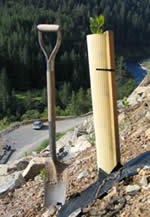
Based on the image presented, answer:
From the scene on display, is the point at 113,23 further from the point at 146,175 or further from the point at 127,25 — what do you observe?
the point at 146,175

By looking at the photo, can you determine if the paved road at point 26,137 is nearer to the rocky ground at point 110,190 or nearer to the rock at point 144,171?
the rocky ground at point 110,190

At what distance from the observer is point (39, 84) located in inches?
2343

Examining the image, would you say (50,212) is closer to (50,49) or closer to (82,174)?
(82,174)

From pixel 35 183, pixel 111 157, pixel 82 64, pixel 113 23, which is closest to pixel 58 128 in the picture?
pixel 35 183

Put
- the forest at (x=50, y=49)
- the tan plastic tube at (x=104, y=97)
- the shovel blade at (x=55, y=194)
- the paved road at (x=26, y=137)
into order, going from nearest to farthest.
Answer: the tan plastic tube at (x=104, y=97), the shovel blade at (x=55, y=194), the paved road at (x=26, y=137), the forest at (x=50, y=49)

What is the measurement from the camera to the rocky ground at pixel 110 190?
1.95 m

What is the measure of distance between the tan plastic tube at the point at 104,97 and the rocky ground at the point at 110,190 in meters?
0.36

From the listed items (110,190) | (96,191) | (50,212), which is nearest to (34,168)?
(50,212)

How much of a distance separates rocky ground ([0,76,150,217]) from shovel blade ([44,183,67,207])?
0.07m

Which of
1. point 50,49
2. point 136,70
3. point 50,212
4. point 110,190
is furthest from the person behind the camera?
point 136,70

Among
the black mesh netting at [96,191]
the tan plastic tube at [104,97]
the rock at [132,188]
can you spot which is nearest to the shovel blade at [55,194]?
the black mesh netting at [96,191]

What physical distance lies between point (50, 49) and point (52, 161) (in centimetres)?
4476

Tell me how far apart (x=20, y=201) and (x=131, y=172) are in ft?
5.52

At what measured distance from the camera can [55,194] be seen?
2727 millimetres
